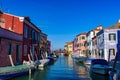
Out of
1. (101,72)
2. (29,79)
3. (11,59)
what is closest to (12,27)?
(11,59)

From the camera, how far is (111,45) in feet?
136

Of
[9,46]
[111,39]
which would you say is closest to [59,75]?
[9,46]

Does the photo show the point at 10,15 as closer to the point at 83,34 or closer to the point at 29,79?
the point at 29,79

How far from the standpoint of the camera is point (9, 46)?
1008 inches

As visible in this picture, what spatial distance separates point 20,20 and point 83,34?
50.8m

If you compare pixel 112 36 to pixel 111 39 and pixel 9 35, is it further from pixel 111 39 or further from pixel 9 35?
pixel 9 35

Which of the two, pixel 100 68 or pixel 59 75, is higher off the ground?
pixel 100 68

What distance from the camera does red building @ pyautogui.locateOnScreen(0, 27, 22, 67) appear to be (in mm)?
23188

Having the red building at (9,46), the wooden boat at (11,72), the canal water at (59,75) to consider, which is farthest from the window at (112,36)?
the wooden boat at (11,72)

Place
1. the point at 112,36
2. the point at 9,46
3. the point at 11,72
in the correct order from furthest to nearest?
1. the point at 112,36
2. the point at 9,46
3. the point at 11,72

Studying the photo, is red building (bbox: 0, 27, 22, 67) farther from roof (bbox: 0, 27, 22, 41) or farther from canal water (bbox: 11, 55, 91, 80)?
canal water (bbox: 11, 55, 91, 80)

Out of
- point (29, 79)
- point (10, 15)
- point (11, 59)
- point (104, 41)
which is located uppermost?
point (10, 15)

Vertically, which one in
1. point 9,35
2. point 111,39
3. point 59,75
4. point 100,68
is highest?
point 111,39

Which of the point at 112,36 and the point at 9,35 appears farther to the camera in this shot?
the point at 112,36
